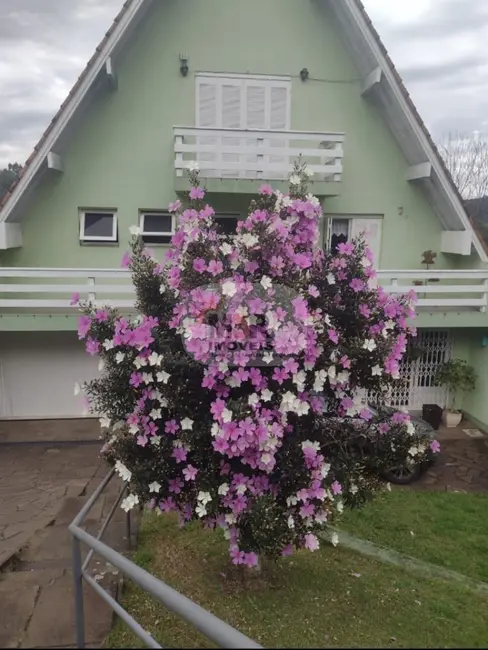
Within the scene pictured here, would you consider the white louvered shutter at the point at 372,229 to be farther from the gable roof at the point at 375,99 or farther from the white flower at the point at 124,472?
the white flower at the point at 124,472

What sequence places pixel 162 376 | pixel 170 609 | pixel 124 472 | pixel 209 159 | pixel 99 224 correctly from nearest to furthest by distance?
pixel 170 609 → pixel 162 376 → pixel 124 472 → pixel 209 159 → pixel 99 224

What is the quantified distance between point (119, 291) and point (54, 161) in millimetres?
2846

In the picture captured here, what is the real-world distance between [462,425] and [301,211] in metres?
9.60

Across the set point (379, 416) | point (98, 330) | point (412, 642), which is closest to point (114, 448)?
point (98, 330)

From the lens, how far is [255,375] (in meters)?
3.71

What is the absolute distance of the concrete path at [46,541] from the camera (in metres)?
3.18

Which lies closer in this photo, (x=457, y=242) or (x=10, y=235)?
(x=10, y=235)

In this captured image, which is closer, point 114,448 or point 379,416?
point 114,448

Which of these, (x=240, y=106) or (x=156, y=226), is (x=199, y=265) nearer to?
(x=156, y=226)

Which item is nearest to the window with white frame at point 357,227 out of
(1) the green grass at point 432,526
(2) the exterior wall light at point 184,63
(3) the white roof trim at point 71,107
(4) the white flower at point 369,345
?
(2) the exterior wall light at point 184,63

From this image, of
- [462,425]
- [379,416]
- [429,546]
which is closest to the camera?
[379,416]

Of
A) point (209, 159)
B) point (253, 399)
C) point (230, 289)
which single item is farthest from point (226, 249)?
point (209, 159)

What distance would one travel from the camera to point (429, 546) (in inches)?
261

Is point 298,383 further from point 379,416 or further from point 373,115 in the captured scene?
point 373,115
